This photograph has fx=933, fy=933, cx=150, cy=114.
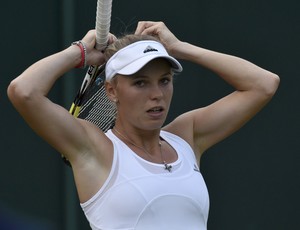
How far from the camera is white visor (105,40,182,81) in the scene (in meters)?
3.16

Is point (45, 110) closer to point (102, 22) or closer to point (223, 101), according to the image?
point (102, 22)

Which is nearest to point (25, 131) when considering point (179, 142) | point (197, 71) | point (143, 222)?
point (197, 71)

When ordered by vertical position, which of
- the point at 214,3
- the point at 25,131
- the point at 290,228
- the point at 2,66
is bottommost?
the point at 290,228

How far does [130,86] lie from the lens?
318 cm

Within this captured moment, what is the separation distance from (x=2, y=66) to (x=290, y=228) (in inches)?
66.2

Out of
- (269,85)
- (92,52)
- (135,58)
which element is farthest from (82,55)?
(269,85)

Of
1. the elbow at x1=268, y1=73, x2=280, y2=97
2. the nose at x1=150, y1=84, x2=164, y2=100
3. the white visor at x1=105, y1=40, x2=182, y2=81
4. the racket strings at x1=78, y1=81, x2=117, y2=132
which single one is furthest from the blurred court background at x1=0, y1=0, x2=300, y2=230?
the nose at x1=150, y1=84, x2=164, y2=100

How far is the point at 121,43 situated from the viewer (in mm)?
3277

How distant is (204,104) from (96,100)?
1236 millimetres

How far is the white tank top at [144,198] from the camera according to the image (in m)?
3.07

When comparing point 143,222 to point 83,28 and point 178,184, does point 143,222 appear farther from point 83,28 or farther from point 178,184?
point 83,28

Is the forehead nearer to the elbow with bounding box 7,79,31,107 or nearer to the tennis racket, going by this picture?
the tennis racket

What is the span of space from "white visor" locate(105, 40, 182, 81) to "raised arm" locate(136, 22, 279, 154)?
233 mm

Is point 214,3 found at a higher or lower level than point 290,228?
higher
